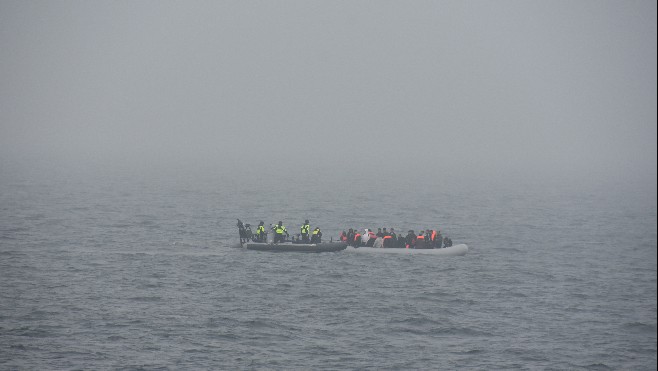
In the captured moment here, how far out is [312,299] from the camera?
44594 millimetres

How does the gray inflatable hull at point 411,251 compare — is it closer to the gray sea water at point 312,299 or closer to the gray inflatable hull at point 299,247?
the gray sea water at point 312,299

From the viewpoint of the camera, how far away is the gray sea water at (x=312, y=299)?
115ft

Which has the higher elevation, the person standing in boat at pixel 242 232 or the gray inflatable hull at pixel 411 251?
the person standing in boat at pixel 242 232

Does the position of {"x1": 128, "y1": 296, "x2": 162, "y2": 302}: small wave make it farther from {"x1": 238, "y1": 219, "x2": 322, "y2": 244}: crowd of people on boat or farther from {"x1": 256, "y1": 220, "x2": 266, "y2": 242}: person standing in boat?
{"x1": 256, "y1": 220, "x2": 266, "y2": 242}: person standing in boat

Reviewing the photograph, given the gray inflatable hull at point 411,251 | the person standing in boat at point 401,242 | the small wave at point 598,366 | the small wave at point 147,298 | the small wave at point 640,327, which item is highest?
the person standing in boat at point 401,242

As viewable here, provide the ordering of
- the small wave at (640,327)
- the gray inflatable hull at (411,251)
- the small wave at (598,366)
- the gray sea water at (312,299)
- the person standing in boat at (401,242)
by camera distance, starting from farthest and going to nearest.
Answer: the person standing in boat at (401,242), the gray inflatable hull at (411,251), the small wave at (640,327), the gray sea water at (312,299), the small wave at (598,366)

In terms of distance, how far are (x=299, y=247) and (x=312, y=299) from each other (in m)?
14.6

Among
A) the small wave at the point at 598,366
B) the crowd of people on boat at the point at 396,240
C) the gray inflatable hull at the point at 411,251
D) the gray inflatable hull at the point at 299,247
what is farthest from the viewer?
the crowd of people on boat at the point at 396,240

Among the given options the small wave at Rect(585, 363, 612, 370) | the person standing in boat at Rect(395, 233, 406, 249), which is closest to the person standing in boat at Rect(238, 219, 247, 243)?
the person standing in boat at Rect(395, 233, 406, 249)

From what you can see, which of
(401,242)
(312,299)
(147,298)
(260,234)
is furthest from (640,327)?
(260,234)

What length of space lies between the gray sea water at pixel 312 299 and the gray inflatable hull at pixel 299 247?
2.14 feet

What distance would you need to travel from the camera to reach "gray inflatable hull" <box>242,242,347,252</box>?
58906 mm

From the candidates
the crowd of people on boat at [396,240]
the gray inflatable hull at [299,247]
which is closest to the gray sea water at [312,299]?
the gray inflatable hull at [299,247]

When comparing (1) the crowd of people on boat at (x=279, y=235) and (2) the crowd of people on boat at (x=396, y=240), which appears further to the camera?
(2) the crowd of people on boat at (x=396, y=240)
